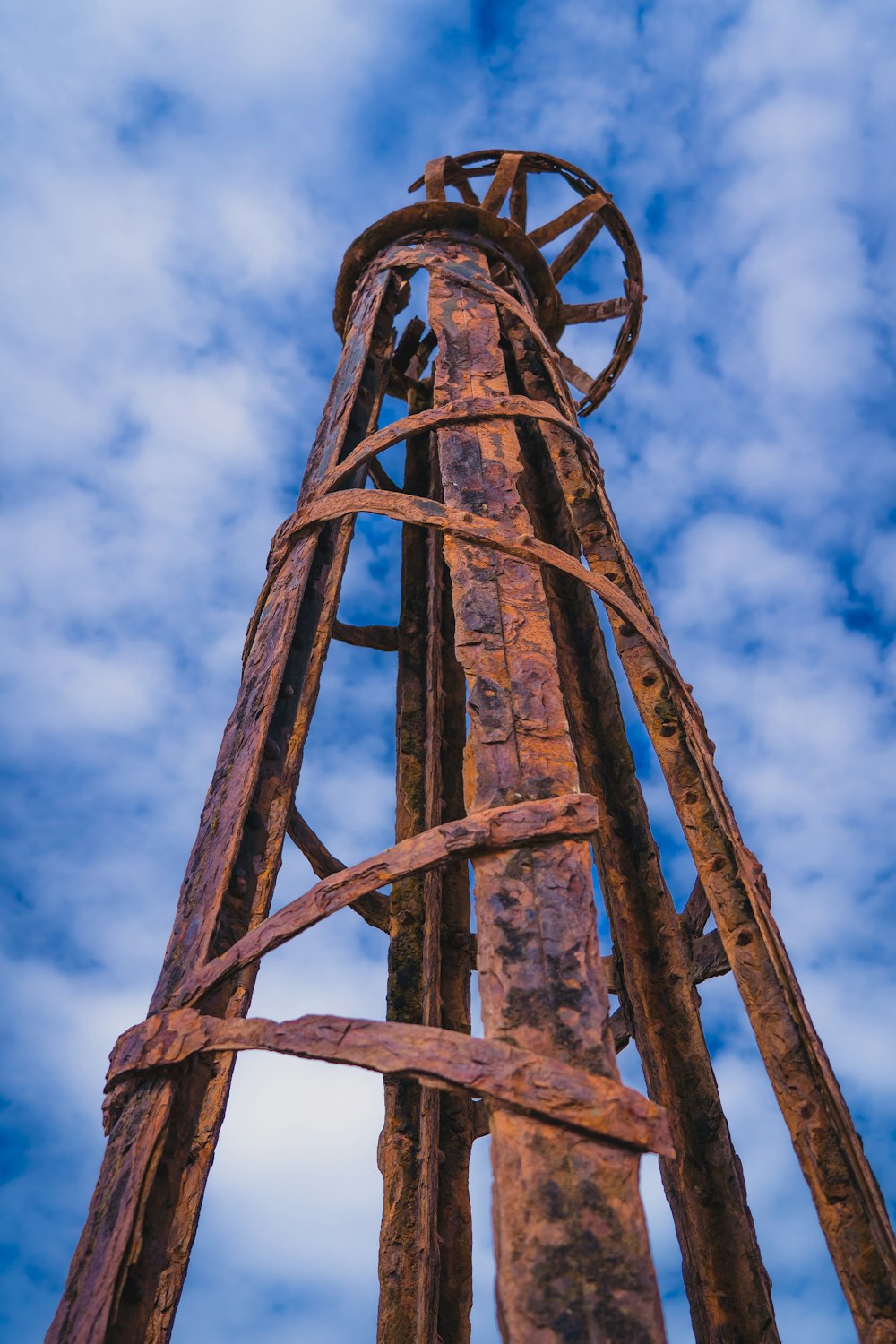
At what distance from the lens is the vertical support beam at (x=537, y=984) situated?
1685 millimetres

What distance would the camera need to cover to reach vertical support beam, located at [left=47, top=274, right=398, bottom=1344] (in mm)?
2027

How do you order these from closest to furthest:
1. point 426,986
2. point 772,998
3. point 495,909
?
point 495,909, point 772,998, point 426,986

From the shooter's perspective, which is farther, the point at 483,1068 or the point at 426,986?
the point at 426,986

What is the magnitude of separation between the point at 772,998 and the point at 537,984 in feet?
3.76

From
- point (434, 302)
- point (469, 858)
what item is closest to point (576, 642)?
point (434, 302)

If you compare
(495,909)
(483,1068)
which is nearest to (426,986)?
(495,909)

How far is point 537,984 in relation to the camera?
2.04 metres

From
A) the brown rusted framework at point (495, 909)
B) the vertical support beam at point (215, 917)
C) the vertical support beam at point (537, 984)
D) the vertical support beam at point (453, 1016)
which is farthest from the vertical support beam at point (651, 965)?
the vertical support beam at point (537, 984)

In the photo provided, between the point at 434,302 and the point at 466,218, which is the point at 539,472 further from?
the point at 466,218

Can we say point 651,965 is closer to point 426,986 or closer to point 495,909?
point 426,986

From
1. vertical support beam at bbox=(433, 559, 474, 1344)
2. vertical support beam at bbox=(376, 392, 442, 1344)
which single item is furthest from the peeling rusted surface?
vertical support beam at bbox=(376, 392, 442, 1344)

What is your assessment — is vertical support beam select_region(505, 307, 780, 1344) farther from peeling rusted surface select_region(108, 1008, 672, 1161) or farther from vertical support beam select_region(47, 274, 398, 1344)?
peeling rusted surface select_region(108, 1008, 672, 1161)

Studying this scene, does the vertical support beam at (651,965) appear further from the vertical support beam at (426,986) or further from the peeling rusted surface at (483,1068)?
the peeling rusted surface at (483,1068)

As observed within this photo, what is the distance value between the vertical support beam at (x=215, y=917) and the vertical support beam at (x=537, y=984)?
74cm
